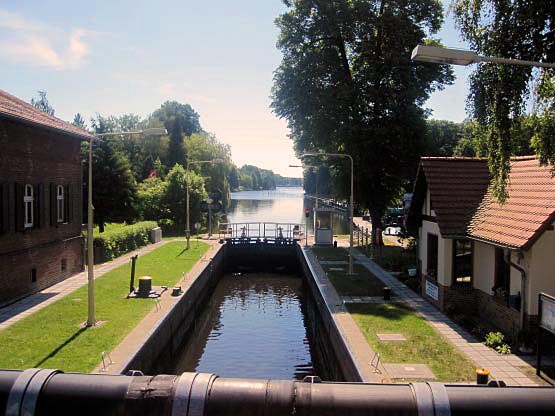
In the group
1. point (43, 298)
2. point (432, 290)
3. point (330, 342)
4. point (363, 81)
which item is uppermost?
point (363, 81)

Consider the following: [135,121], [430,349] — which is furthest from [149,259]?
[135,121]

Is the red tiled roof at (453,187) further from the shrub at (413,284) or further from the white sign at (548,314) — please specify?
the white sign at (548,314)

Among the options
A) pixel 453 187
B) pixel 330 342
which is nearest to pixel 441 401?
pixel 330 342

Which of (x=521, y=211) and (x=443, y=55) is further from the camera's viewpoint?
(x=521, y=211)

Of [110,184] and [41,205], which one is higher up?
[110,184]

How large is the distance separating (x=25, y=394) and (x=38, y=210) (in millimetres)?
16258

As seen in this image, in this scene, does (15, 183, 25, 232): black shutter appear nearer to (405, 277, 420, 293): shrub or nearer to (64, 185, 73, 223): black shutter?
(64, 185, 73, 223): black shutter

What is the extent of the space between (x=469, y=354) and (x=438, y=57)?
840cm

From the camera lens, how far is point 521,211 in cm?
1528

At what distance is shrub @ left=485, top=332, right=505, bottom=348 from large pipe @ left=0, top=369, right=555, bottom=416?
29.0 feet

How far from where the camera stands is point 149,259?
3044 cm

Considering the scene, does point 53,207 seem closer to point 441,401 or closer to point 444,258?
point 444,258

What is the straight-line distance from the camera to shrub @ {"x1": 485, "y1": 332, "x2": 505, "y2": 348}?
47.5 feet

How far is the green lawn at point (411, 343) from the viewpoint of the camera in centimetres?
1270
